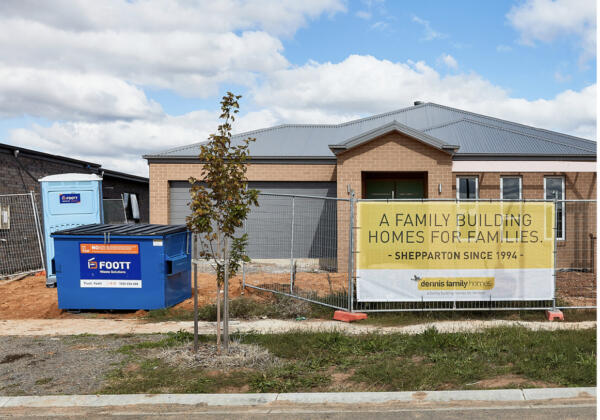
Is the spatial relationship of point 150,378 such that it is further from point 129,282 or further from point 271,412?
point 129,282

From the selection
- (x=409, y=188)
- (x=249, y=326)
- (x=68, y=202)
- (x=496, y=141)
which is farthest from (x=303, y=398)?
(x=496, y=141)

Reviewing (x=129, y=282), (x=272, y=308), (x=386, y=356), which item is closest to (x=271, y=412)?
(x=386, y=356)

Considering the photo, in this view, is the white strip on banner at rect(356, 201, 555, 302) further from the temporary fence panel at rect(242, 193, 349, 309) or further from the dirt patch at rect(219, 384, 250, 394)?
the temporary fence panel at rect(242, 193, 349, 309)

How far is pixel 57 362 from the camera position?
22.3ft

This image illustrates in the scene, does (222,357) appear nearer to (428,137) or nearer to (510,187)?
(428,137)

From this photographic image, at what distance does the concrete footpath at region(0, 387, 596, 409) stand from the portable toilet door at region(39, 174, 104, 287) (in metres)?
8.68

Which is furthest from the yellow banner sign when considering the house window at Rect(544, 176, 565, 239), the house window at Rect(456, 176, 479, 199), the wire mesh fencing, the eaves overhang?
the wire mesh fencing

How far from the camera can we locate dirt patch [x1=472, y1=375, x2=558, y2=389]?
18.7 feet

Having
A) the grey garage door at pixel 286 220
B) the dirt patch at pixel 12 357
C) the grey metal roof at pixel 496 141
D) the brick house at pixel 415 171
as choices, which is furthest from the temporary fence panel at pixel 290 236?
the dirt patch at pixel 12 357

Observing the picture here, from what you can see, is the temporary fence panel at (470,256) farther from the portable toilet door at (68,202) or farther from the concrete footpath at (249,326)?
the portable toilet door at (68,202)

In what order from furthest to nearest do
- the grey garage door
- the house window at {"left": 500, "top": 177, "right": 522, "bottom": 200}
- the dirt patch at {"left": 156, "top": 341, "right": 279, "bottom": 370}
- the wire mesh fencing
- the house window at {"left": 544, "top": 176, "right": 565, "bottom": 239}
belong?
the house window at {"left": 500, "top": 177, "right": 522, "bottom": 200}, the house window at {"left": 544, "top": 176, "right": 565, "bottom": 239}, the grey garage door, the wire mesh fencing, the dirt patch at {"left": 156, "top": 341, "right": 279, "bottom": 370}

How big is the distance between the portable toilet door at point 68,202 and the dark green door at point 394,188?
854 centimetres

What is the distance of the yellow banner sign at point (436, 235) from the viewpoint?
9.16 m

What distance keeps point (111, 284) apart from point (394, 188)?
10366 millimetres
